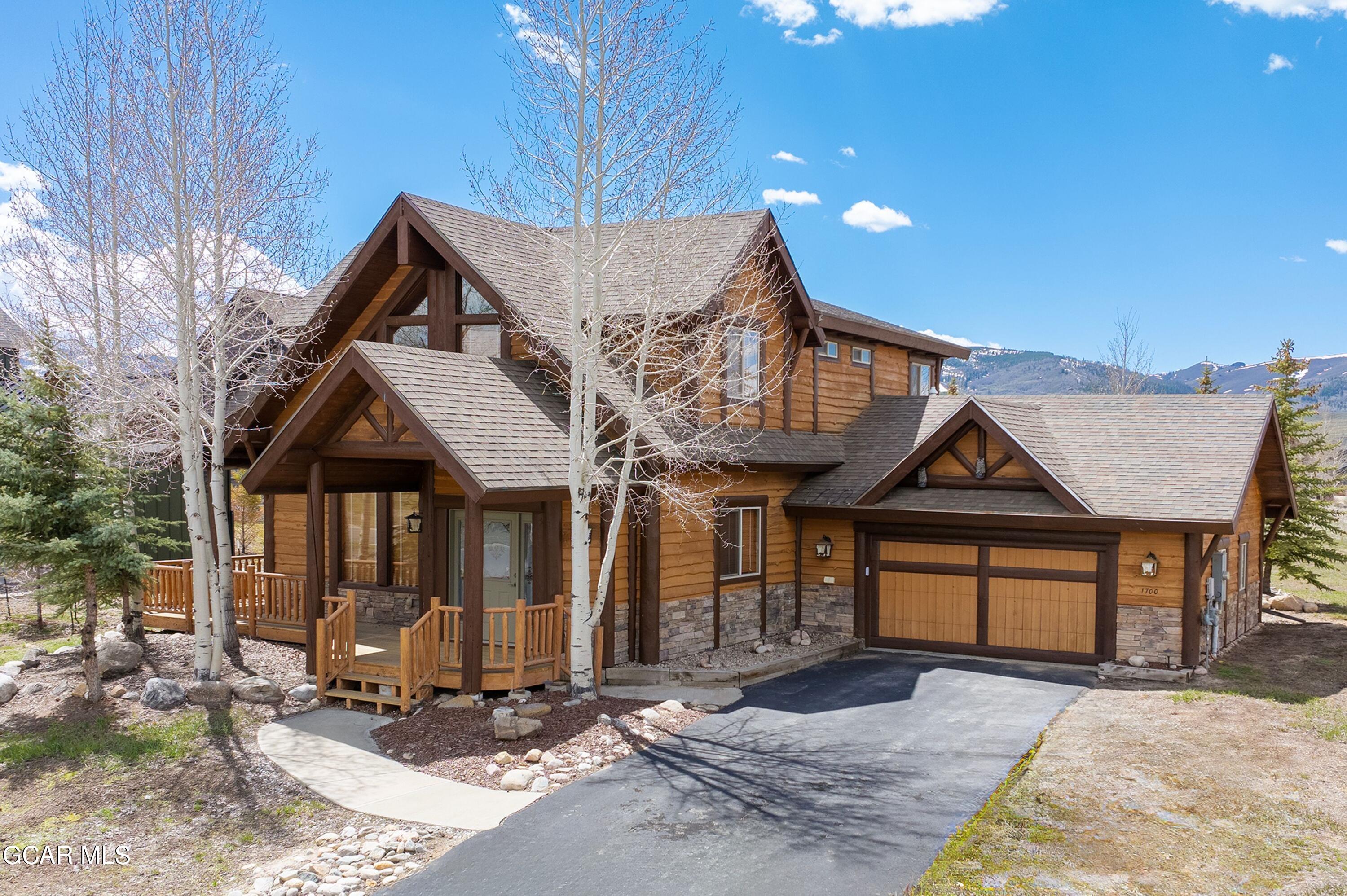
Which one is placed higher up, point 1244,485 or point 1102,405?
point 1102,405

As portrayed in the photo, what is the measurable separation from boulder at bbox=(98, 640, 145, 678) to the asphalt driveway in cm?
768

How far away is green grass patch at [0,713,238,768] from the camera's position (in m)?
9.94

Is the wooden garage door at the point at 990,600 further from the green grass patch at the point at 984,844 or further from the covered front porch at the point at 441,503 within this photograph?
the green grass patch at the point at 984,844

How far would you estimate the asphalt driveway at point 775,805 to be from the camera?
6.93 meters

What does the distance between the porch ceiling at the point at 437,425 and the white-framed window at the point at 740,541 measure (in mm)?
3423

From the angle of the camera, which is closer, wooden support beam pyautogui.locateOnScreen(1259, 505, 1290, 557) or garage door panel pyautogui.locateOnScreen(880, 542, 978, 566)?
garage door panel pyautogui.locateOnScreen(880, 542, 978, 566)

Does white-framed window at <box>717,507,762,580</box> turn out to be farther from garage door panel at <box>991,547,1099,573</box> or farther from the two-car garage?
garage door panel at <box>991,547,1099,573</box>

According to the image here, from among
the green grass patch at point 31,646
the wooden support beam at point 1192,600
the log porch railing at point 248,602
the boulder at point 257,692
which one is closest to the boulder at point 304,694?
the boulder at point 257,692

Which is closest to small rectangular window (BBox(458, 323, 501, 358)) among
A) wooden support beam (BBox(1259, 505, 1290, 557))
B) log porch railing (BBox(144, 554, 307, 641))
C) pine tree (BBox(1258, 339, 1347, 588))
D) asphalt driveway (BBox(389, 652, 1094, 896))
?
log porch railing (BBox(144, 554, 307, 641))

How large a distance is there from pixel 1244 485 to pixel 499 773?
→ 11386 mm

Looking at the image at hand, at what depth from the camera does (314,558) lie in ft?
42.3

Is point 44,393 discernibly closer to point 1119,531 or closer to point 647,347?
point 647,347

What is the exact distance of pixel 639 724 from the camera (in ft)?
35.6

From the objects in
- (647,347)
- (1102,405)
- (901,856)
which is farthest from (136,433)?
(1102,405)
